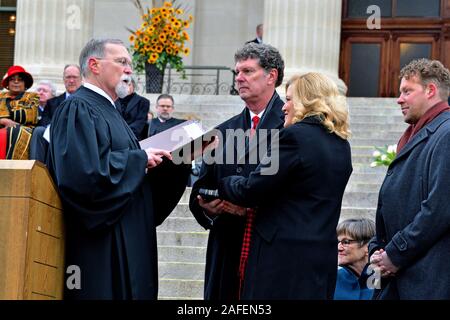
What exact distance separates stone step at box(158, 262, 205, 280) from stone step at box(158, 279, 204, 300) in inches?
10.1

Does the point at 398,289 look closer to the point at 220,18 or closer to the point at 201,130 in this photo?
the point at 201,130

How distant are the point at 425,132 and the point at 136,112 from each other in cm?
667

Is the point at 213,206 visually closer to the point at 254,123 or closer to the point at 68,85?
the point at 254,123

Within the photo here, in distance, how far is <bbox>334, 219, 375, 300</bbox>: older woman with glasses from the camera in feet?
24.9

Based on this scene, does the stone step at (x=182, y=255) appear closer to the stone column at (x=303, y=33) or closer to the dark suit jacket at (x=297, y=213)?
the dark suit jacket at (x=297, y=213)

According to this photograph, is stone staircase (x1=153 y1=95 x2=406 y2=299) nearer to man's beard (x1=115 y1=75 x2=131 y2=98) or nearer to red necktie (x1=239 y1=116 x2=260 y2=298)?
red necktie (x1=239 y1=116 x2=260 y2=298)

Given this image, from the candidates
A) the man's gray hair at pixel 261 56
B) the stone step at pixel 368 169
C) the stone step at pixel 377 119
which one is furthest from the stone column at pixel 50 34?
the man's gray hair at pixel 261 56

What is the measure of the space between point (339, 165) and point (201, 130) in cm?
94

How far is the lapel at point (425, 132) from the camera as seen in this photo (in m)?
6.80

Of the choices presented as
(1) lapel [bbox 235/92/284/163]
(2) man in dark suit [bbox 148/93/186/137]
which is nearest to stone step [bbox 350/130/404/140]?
(2) man in dark suit [bbox 148/93/186/137]

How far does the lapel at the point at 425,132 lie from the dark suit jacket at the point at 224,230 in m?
0.90

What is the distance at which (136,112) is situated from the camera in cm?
1312
